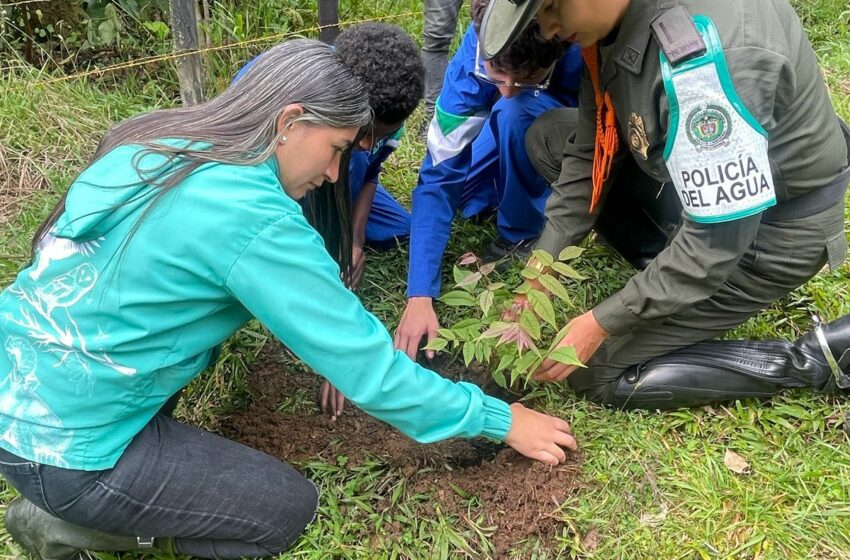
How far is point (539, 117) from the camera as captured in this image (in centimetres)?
279

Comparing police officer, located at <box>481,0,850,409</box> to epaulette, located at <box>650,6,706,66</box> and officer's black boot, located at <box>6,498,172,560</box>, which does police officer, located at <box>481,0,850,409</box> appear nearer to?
epaulette, located at <box>650,6,706,66</box>

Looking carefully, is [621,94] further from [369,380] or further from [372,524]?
[372,524]

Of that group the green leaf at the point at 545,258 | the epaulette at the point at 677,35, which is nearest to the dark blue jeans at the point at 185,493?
the green leaf at the point at 545,258

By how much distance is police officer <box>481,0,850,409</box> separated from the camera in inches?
65.9

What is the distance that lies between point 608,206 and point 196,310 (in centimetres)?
165

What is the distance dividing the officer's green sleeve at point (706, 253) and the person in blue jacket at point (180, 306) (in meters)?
0.47

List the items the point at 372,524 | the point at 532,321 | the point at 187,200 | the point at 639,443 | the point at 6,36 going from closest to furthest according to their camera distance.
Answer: the point at 187,200 < the point at 532,321 < the point at 372,524 < the point at 639,443 < the point at 6,36

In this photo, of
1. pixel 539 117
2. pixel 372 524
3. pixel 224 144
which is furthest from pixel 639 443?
pixel 224 144

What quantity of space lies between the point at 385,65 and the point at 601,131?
2.18ft

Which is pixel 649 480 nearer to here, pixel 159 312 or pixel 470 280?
pixel 470 280

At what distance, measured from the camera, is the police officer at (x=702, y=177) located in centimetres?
167

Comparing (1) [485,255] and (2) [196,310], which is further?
(1) [485,255]

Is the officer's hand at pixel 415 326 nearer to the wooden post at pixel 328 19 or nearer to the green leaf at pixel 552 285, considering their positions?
the green leaf at pixel 552 285

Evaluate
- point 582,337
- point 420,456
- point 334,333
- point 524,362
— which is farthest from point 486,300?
point 420,456
